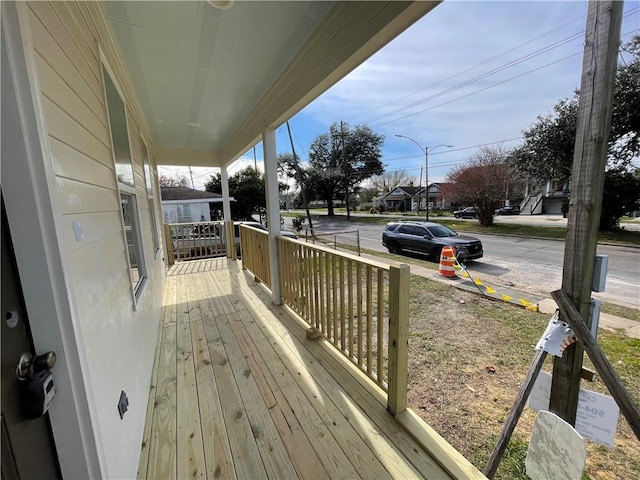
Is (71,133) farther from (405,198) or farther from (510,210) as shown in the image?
(405,198)

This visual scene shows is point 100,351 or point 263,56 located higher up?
point 263,56

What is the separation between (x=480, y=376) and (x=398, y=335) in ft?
4.25

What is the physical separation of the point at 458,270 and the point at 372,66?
5.22 metres

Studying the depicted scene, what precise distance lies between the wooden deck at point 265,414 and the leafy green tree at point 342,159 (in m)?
25.1

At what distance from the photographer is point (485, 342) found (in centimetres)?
290

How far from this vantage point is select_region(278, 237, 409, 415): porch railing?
62.7 inches

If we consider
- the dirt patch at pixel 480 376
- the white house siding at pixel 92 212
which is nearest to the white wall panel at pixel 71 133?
the white house siding at pixel 92 212

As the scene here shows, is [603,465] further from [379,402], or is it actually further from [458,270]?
[458,270]

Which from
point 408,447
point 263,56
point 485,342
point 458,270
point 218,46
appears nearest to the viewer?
point 408,447

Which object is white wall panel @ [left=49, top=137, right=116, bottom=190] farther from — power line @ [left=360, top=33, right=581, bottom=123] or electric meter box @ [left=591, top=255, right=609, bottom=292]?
power line @ [left=360, top=33, right=581, bottom=123]

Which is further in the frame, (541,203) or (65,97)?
(541,203)

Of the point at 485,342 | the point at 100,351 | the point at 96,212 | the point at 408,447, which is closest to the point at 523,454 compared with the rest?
the point at 408,447

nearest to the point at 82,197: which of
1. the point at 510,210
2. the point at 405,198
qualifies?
the point at 510,210

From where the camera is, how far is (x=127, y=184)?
2133mm
